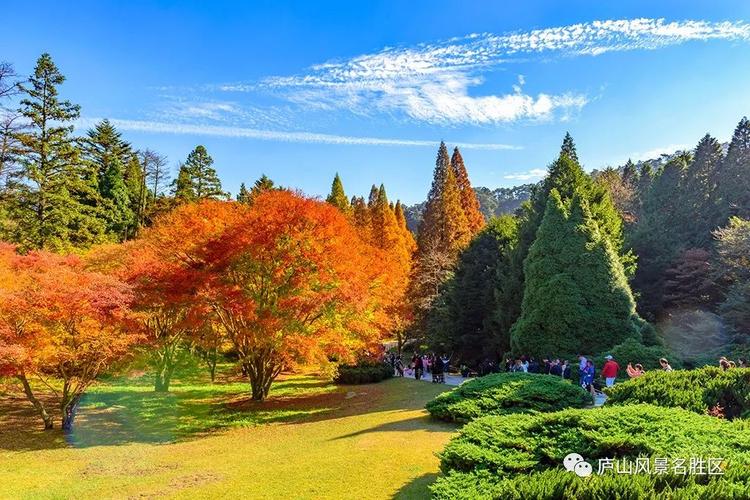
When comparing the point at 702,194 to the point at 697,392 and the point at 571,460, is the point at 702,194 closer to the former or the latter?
the point at 697,392

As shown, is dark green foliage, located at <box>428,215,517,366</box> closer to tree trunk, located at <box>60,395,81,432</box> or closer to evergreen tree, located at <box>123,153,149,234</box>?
tree trunk, located at <box>60,395,81,432</box>

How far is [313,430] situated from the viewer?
47.4 ft

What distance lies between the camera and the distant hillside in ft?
475

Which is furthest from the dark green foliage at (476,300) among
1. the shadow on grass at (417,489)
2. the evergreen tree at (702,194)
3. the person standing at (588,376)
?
the shadow on grass at (417,489)

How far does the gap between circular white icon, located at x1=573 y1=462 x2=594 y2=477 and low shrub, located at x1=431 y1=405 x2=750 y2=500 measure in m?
0.19

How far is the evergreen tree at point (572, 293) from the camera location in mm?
20594

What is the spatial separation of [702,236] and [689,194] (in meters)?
7.13

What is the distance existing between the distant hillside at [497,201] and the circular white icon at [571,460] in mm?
127285

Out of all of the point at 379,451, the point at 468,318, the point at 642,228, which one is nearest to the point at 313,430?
the point at 379,451

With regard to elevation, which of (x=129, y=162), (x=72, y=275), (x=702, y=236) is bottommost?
(x=72, y=275)

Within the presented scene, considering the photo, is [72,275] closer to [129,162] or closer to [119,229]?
[119,229]

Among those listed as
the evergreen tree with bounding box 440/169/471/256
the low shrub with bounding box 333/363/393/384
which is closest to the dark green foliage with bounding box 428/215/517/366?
the low shrub with bounding box 333/363/393/384

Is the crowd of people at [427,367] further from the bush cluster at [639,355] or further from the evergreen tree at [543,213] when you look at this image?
the bush cluster at [639,355]

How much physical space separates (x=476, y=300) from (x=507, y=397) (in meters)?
18.1
